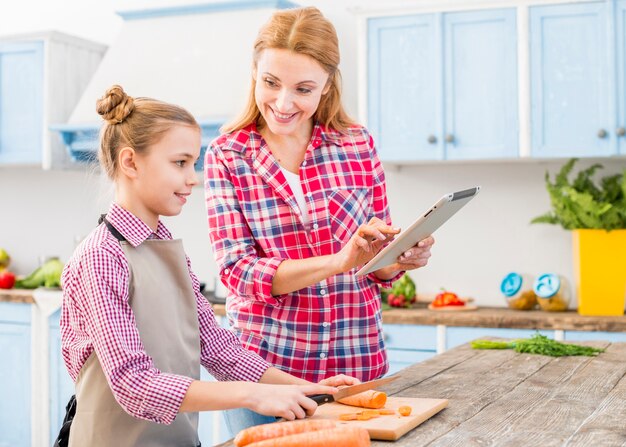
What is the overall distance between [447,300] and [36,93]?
246 cm

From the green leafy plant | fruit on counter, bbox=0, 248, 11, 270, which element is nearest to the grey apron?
the green leafy plant

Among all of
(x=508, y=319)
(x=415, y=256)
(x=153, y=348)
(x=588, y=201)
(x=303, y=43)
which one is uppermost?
(x=303, y=43)

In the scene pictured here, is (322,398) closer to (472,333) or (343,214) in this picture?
(343,214)

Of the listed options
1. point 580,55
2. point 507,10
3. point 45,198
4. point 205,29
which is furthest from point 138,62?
point 580,55

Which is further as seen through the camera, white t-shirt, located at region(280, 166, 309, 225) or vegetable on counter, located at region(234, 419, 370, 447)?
white t-shirt, located at region(280, 166, 309, 225)

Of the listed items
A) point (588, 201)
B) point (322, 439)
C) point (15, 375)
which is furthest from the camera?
point (15, 375)

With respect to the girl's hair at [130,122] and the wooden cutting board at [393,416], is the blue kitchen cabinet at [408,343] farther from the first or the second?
the girl's hair at [130,122]

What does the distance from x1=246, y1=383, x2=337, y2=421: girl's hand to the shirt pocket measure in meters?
0.59

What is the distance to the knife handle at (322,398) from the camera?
161 centimetres

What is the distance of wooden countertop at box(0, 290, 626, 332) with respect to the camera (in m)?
3.50

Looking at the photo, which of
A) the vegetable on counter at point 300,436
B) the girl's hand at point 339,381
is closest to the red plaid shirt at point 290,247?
the girl's hand at point 339,381

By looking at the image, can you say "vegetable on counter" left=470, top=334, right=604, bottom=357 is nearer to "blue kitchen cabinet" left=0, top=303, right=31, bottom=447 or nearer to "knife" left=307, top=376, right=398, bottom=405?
"knife" left=307, top=376, right=398, bottom=405

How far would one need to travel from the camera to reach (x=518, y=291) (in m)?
3.96

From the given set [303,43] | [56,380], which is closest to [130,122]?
[303,43]
